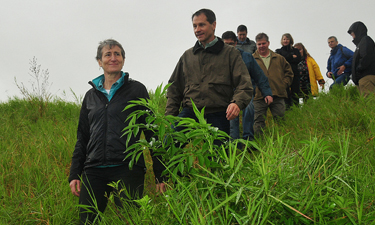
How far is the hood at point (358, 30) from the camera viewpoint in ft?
22.1

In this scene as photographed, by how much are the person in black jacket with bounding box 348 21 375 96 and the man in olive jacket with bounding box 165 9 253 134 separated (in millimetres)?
4027

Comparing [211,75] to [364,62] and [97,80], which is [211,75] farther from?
[364,62]

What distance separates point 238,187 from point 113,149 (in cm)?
135

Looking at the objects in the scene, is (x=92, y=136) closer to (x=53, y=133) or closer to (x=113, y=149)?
(x=113, y=149)


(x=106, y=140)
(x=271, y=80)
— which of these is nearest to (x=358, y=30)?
(x=271, y=80)

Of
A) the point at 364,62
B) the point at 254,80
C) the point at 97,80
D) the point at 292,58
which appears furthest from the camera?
the point at 292,58

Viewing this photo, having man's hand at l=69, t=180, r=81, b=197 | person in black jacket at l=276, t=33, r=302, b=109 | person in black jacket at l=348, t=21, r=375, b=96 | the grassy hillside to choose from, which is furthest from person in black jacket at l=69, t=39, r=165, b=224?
person in black jacket at l=276, t=33, r=302, b=109

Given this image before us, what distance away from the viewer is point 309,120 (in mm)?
5672

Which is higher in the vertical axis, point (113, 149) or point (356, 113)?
point (113, 149)

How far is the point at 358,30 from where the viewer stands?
677 cm

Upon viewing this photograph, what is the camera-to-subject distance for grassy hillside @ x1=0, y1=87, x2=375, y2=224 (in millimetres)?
1546

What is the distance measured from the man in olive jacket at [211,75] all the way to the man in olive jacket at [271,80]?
2.58 metres

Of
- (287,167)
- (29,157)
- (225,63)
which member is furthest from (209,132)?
(29,157)

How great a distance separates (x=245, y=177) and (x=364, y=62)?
5.96 meters
